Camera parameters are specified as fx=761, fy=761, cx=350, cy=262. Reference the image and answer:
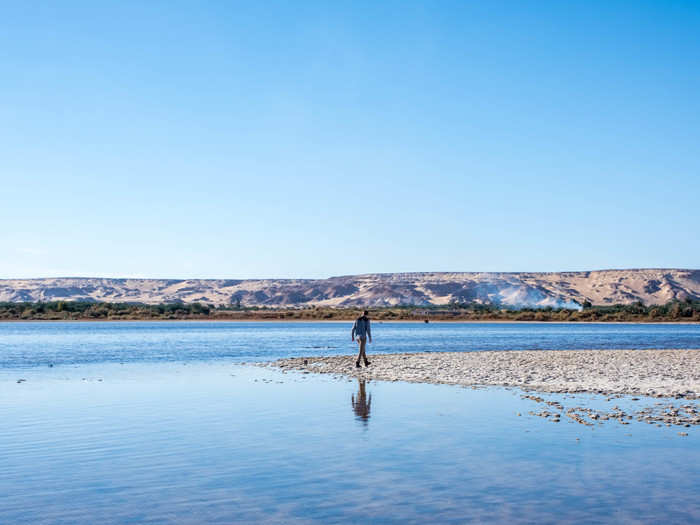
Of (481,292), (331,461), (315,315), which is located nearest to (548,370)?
(331,461)

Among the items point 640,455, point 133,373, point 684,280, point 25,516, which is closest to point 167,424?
point 25,516

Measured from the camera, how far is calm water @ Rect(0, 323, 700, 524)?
8.19 m

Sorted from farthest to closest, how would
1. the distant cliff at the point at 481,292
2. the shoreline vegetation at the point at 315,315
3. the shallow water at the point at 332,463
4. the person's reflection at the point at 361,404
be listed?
the distant cliff at the point at 481,292 → the shoreline vegetation at the point at 315,315 → the person's reflection at the point at 361,404 → the shallow water at the point at 332,463

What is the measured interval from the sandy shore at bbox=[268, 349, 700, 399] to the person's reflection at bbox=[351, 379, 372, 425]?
3.34 meters

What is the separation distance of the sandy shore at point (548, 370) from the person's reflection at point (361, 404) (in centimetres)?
334

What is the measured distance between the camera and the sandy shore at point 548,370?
62.1 feet

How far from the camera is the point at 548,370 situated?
23219mm

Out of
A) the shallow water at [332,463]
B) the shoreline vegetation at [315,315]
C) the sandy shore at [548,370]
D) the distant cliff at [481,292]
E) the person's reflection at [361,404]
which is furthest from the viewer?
A: the distant cliff at [481,292]

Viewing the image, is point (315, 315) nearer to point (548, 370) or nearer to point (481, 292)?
point (481, 292)

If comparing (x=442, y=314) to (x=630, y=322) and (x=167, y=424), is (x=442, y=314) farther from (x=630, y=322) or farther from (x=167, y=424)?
(x=167, y=424)

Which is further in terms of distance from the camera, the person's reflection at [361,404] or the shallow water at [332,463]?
the person's reflection at [361,404]

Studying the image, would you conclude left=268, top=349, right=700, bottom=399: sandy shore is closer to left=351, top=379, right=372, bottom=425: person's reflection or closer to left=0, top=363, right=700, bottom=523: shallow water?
left=351, top=379, right=372, bottom=425: person's reflection

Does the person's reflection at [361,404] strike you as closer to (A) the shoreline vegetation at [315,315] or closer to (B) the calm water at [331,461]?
(B) the calm water at [331,461]

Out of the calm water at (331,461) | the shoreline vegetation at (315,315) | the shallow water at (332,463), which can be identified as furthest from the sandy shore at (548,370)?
the shoreline vegetation at (315,315)
